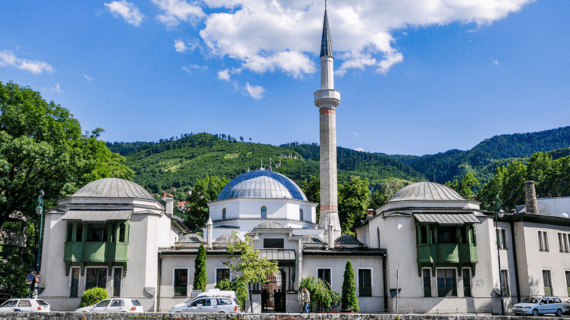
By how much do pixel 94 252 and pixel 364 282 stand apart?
16062 millimetres

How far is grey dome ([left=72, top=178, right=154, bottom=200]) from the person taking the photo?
1157 inches

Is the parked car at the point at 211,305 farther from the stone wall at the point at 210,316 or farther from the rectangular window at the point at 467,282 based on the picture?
the rectangular window at the point at 467,282

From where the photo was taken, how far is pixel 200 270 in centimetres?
2828

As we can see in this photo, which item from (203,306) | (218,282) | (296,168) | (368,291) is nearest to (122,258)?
(218,282)

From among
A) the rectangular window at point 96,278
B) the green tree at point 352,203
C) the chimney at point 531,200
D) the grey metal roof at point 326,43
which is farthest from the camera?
the green tree at point 352,203

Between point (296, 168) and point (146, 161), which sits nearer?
point (296, 168)

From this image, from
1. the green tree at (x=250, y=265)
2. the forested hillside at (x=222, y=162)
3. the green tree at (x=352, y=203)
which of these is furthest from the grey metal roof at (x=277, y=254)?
the forested hillside at (x=222, y=162)

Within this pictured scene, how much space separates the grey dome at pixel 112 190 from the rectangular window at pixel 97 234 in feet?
6.45

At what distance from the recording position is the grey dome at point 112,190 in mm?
29391

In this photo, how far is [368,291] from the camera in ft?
97.8

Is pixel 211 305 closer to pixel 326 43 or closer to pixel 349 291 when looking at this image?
pixel 349 291

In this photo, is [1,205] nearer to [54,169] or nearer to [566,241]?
[54,169]

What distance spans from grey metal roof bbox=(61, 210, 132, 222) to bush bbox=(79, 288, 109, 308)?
12.8 feet

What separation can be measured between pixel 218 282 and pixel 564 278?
22.6m
